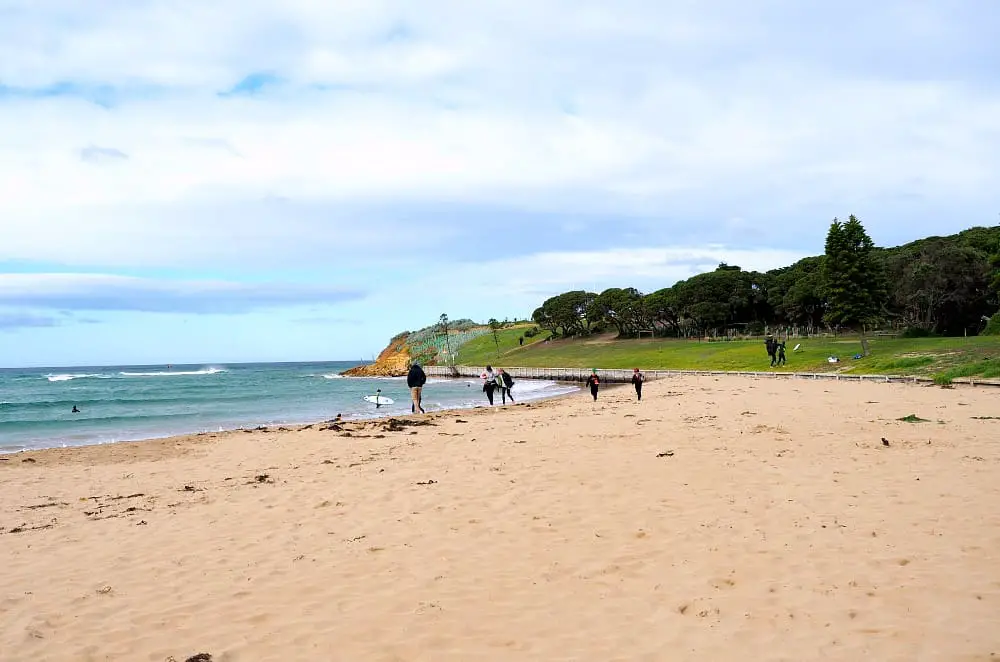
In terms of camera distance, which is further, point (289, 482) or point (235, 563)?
point (289, 482)

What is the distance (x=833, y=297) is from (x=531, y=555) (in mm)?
47219

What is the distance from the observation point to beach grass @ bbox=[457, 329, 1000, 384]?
1299 inches

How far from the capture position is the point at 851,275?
47.0 metres

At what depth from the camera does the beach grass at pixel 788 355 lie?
33.0 meters

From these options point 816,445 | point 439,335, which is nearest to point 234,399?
point 816,445

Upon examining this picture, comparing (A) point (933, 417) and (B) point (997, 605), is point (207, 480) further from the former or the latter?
(A) point (933, 417)

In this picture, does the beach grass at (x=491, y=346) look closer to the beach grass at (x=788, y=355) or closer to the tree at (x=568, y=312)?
the beach grass at (x=788, y=355)

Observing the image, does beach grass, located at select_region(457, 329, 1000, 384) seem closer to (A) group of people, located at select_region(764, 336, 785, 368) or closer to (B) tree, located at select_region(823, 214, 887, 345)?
(A) group of people, located at select_region(764, 336, 785, 368)

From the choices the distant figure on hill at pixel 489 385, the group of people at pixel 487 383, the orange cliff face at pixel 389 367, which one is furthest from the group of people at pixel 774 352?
the orange cliff face at pixel 389 367

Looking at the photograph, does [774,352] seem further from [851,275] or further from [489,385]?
[489,385]

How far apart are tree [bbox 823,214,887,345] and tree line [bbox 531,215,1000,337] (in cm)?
7

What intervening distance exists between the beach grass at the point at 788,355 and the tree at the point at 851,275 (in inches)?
111

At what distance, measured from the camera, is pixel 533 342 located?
365 ft

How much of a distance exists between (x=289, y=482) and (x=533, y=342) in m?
100
